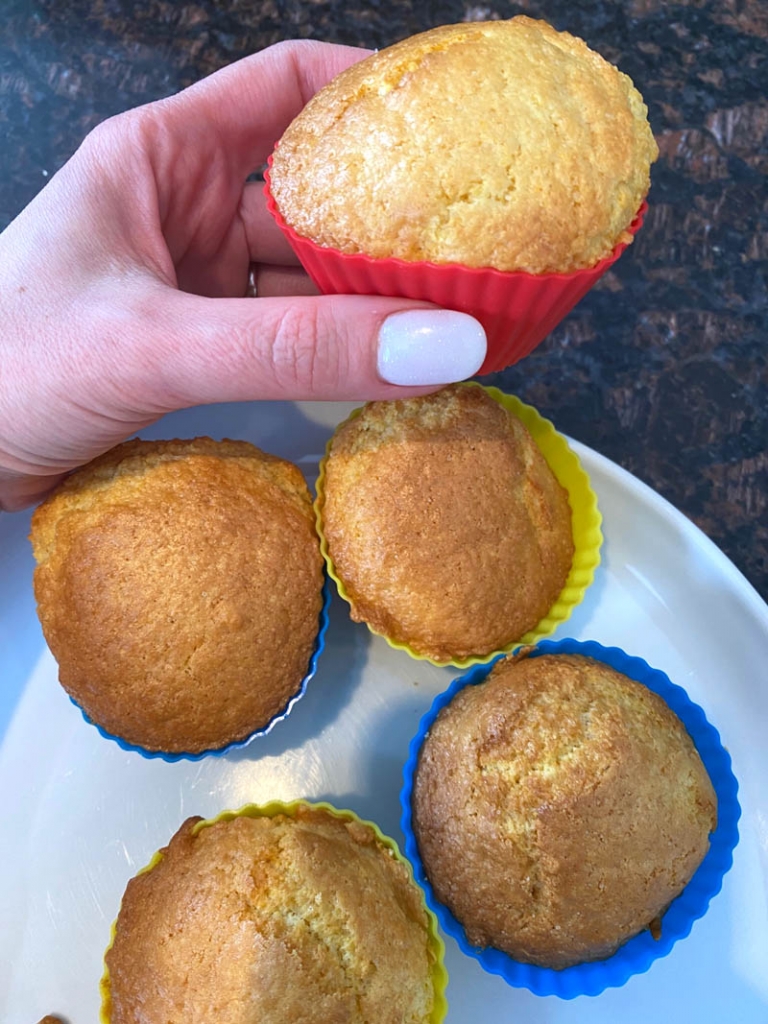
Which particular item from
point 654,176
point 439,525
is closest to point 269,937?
point 439,525

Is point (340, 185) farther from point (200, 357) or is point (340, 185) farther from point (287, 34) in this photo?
A: point (287, 34)

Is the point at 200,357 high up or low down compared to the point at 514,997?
up

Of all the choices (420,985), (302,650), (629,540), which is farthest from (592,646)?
(420,985)

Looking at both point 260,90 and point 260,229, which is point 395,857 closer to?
point 260,229

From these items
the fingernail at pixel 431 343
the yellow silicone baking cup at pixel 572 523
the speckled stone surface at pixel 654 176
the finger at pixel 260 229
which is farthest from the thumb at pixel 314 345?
the speckled stone surface at pixel 654 176

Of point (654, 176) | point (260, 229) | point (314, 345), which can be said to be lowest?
point (654, 176)

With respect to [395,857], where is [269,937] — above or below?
above
